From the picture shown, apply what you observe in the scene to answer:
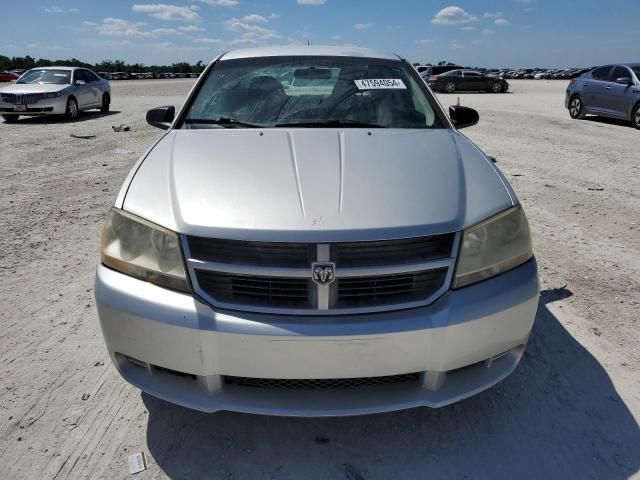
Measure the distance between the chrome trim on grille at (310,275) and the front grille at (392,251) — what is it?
0.02 meters

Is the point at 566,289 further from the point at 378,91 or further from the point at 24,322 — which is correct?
the point at 24,322

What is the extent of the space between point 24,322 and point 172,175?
5.19ft

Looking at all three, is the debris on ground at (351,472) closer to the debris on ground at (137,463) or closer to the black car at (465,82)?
the debris on ground at (137,463)

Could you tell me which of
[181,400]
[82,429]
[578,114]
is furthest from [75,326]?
[578,114]

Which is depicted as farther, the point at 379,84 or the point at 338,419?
the point at 379,84

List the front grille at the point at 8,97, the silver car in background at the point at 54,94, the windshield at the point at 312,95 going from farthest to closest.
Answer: the silver car in background at the point at 54,94
the front grille at the point at 8,97
the windshield at the point at 312,95

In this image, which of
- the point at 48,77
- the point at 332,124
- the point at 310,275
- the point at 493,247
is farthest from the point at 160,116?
the point at 48,77

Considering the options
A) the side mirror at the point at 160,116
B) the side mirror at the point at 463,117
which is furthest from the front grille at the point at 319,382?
the side mirror at the point at 160,116

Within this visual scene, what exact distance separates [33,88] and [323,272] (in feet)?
45.5

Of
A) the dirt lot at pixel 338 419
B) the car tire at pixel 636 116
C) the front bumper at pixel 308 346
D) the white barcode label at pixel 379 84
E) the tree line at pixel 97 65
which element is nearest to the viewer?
the front bumper at pixel 308 346

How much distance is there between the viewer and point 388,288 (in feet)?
5.95

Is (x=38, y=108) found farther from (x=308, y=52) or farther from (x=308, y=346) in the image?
(x=308, y=346)

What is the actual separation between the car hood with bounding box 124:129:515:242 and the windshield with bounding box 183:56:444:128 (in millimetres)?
327

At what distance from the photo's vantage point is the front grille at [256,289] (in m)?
1.78
